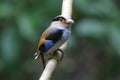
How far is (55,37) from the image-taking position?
1.36 meters

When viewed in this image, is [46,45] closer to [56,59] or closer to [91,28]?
[56,59]

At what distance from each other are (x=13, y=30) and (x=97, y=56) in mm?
1508

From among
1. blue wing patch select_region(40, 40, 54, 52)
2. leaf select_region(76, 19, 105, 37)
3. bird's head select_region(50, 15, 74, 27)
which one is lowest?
leaf select_region(76, 19, 105, 37)

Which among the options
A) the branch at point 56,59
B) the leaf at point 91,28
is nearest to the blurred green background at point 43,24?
the leaf at point 91,28

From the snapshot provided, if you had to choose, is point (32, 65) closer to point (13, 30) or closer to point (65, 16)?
point (13, 30)

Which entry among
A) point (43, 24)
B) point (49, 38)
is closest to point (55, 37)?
point (49, 38)

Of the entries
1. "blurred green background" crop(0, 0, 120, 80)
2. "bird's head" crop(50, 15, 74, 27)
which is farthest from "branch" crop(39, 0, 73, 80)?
"blurred green background" crop(0, 0, 120, 80)

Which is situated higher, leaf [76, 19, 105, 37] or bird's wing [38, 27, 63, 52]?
bird's wing [38, 27, 63, 52]

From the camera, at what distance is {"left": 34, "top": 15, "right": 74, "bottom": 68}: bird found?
4.35 feet

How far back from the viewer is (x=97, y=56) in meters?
3.63

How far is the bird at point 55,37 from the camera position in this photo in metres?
1.33

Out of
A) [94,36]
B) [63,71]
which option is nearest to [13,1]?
[94,36]

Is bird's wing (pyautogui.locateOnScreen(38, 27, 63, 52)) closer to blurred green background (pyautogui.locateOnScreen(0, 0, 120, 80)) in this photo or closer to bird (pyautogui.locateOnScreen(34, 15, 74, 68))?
bird (pyautogui.locateOnScreen(34, 15, 74, 68))

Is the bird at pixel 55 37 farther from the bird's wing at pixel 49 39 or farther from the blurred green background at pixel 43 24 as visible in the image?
the blurred green background at pixel 43 24
